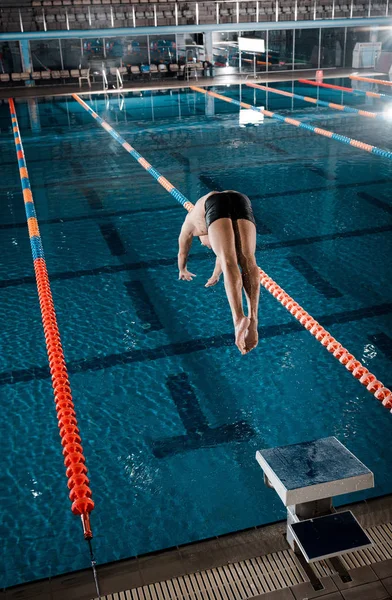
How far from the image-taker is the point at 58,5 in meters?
19.7

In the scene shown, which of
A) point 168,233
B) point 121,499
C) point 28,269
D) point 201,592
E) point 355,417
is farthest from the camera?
point 168,233

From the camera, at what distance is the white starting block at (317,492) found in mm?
2107

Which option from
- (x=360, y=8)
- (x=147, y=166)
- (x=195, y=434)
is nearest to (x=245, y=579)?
(x=195, y=434)

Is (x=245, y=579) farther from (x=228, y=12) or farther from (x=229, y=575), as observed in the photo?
(x=228, y=12)

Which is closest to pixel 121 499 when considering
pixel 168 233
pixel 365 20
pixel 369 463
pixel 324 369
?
pixel 369 463

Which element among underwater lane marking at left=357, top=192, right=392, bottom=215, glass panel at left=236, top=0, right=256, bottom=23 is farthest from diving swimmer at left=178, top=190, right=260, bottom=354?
glass panel at left=236, top=0, right=256, bottom=23

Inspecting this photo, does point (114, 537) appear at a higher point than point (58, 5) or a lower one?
lower

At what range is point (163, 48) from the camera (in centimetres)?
2053

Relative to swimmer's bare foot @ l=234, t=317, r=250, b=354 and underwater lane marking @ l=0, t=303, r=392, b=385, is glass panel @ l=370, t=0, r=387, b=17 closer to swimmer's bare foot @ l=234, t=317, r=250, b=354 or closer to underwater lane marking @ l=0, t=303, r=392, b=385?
underwater lane marking @ l=0, t=303, r=392, b=385

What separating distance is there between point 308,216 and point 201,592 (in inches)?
206

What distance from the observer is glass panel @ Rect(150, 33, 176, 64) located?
2033 centimetres

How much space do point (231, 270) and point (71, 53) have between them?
19534 mm

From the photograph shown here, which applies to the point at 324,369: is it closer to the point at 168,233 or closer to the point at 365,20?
the point at 168,233

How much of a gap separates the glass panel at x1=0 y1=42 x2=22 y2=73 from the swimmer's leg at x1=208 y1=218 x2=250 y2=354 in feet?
59.9
